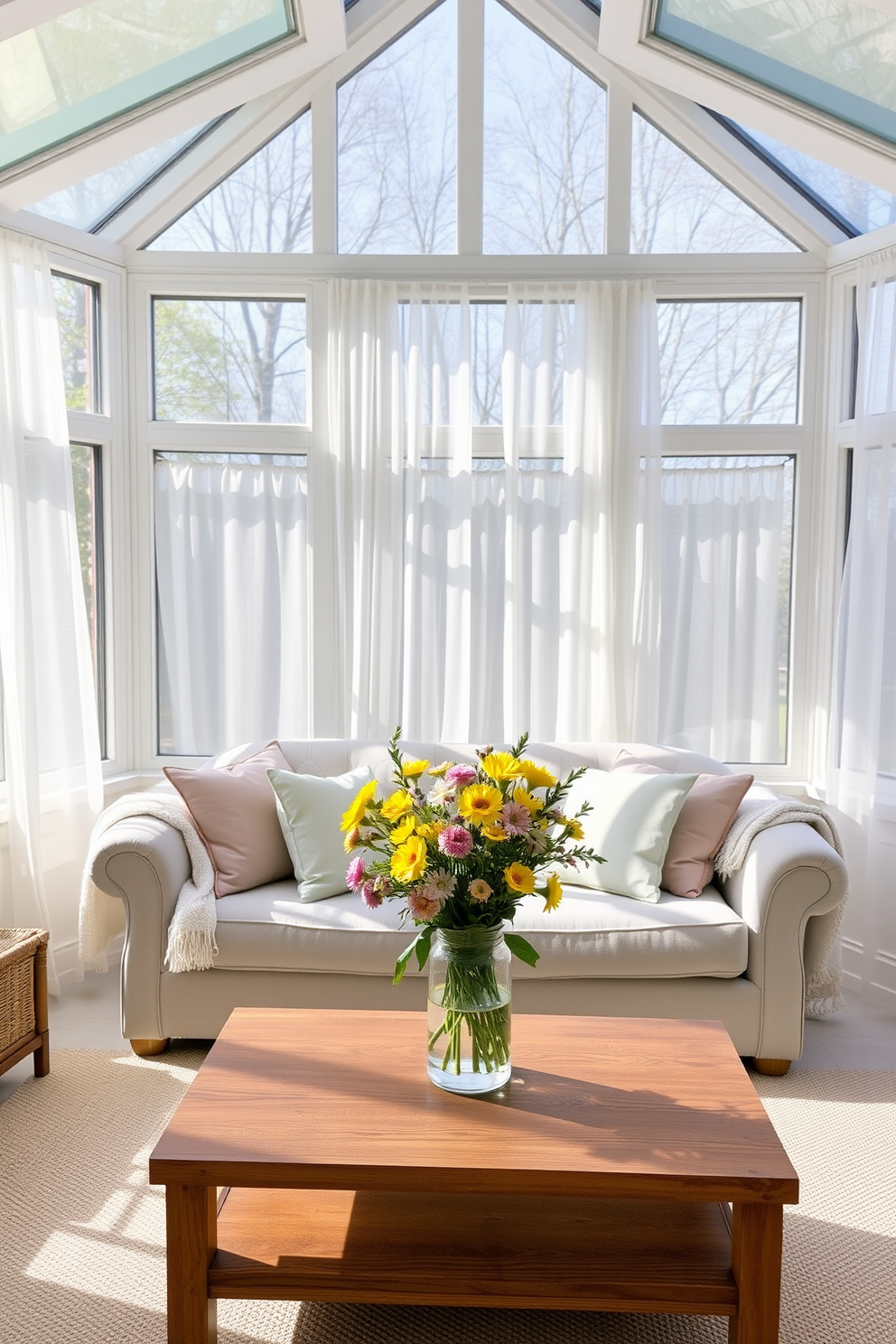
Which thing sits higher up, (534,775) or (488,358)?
(488,358)

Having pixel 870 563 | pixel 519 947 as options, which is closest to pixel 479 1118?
pixel 519 947

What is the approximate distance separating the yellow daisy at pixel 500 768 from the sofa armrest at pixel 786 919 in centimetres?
142

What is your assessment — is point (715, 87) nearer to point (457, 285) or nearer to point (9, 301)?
point (457, 285)

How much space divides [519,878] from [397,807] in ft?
0.89

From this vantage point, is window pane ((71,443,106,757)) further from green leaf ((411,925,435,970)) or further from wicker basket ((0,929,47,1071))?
green leaf ((411,925,435,970))

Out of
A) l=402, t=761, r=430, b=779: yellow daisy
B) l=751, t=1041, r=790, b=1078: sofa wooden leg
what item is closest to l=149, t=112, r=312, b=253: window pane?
l=402, t=761, r=430, b=779: yellow daisy

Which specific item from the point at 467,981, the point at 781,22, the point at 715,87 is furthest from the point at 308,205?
→ the point at 467,981

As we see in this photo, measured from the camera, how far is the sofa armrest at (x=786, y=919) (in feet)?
10.2

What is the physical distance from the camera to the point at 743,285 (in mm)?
4332

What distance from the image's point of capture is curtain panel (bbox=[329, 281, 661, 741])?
168 inches

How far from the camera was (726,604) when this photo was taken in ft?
14.4

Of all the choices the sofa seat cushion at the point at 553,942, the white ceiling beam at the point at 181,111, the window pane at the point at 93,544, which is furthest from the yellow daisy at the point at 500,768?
the white ceiling beam at the point at 181,111

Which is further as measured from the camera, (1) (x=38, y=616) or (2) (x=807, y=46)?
(1) (x=38, y=616)

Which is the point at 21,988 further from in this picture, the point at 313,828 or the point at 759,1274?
the point at 759,1274
